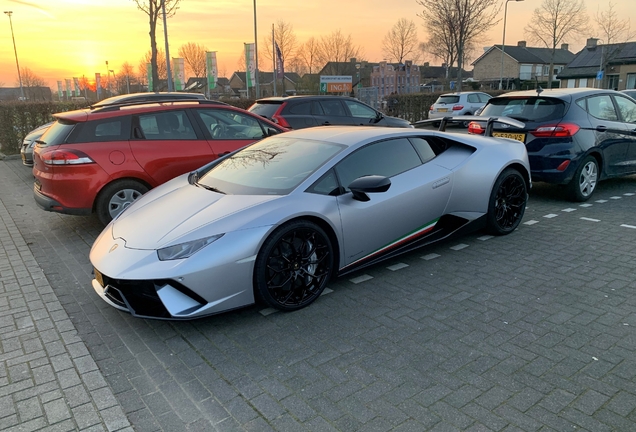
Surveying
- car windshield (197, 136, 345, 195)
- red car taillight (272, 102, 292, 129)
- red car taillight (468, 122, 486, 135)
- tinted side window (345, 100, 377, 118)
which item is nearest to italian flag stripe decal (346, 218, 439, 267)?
car windshield (197, 136, 345, 195)

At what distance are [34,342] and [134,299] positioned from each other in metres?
0.79

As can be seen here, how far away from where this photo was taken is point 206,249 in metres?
3.28

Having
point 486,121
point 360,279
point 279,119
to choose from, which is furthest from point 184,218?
point 279,119

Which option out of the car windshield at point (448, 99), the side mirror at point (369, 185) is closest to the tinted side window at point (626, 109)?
the side mirror at point (369, 185)

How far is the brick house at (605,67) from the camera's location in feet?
148

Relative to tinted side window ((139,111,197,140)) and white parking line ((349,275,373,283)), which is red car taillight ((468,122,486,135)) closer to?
white parking line ((349,275,373,283))

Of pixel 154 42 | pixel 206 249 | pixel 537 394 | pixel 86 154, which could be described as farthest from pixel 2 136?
pixel 537 394

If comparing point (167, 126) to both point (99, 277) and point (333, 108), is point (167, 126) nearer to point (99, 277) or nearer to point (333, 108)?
point (99, 277)

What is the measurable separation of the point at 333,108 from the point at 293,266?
25.9 ft

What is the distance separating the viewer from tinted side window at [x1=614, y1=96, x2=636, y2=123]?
7.49m

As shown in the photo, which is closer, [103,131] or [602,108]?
[103,131]

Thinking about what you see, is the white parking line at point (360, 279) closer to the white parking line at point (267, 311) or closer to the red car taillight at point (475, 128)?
the white parking line at point (267, 311)

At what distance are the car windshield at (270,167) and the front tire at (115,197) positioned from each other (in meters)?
1.75

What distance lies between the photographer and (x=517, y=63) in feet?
251
